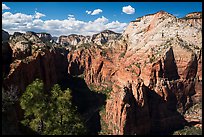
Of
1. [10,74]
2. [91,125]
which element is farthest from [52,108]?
[91,125]

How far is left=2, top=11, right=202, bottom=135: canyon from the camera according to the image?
73000 millimetres

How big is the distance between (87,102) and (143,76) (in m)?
22.3

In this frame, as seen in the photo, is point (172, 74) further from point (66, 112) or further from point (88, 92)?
point (66, 112)

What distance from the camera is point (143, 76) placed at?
88938 millimetres

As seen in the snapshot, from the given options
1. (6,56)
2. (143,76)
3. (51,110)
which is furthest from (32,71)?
(51,110)

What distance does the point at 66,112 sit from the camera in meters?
31.1

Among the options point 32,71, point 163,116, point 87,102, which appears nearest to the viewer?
point 32,71

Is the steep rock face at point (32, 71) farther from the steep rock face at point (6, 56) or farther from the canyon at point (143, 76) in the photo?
the steep rock face at point (6, 56)

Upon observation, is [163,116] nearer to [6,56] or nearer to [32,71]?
[32,71]

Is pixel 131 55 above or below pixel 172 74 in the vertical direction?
above

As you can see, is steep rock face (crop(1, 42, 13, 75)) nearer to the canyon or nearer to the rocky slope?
the canyon

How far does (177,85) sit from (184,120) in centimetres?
1047

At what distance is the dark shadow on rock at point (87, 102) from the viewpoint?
84906mm

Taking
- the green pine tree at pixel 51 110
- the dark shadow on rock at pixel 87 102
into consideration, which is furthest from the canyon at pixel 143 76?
the green pine tree at pixel 51 110
